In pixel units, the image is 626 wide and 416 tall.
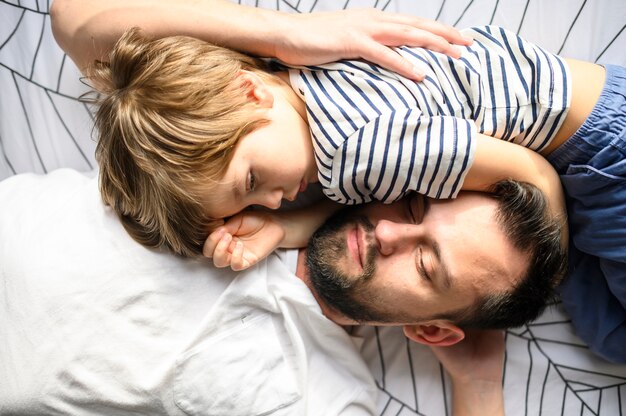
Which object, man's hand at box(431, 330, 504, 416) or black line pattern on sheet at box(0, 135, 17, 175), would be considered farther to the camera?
black line pattern on sheet at box(0, 135, 17, 175)

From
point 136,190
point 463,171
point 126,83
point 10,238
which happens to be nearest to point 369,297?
point 463,171

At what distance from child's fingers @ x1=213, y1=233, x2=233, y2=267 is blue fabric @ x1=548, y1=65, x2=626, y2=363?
0.67 meters

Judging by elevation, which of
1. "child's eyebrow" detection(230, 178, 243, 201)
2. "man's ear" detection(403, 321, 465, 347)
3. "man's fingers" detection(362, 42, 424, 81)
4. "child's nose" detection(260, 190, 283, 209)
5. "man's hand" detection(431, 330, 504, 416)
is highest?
"man's fingers" detection(362, 42, 424, 81)

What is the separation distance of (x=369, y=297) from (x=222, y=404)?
0.37 metres

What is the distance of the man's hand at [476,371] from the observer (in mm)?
1247

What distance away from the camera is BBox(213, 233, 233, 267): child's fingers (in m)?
1.08

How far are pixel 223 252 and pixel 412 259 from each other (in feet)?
1.22

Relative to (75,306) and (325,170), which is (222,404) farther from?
(325,170)

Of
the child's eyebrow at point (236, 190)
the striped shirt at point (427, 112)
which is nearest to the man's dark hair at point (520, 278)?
the striped shirt at point (427, 112)

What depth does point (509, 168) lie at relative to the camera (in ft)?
3.34

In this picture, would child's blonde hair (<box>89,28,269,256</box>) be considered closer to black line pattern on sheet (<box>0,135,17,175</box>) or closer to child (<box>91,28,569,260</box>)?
child (<box>91,28,569,260</box>)

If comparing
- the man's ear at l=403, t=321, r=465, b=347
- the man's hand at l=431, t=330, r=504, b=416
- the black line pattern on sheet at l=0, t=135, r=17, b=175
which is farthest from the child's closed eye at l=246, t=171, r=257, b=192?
the black line pattern on sheet at l=0, t=135, r=17, b=175

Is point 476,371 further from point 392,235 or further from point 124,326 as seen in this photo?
point 124,326

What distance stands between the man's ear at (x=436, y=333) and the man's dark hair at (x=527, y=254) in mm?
23
